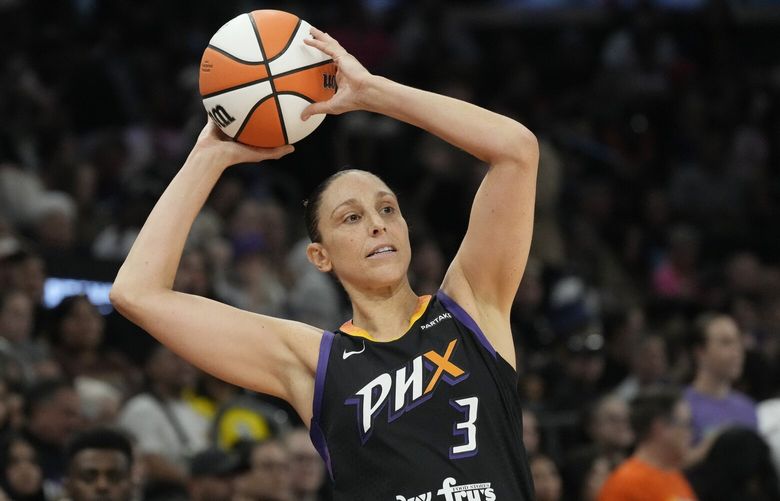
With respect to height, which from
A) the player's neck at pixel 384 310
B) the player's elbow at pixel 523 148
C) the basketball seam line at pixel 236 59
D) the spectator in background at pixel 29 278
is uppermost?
the basketball seam line at pixel 236 59

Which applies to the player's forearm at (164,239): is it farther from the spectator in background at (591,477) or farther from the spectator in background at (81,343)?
the spectator in background at (591,477)

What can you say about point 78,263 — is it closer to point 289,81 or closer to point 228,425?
point 228,425

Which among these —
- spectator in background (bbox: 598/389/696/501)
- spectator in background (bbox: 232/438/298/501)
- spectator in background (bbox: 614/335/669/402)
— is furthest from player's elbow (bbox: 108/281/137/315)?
spectator in background (bbox: 614/335/669/402)

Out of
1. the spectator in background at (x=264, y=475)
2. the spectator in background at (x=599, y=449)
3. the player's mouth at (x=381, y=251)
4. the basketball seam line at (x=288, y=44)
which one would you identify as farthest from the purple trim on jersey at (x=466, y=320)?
the spectator in background at (x=599, y=449)

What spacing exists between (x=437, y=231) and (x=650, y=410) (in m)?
4.76

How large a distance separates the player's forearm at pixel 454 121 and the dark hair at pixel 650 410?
3622 millimetres

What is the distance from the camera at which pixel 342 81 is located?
13.1ft

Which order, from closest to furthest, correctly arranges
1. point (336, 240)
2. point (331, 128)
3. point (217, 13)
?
point (336, 240)
point (331, 128)
point (217, 13)

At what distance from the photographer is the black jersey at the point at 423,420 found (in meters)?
3.71

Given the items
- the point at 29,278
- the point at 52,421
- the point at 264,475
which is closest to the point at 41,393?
the point at 52,421

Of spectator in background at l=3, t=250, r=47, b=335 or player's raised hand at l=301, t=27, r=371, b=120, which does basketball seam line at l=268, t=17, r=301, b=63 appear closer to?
player's raised hand at l=301, t=27, r=371, b=120

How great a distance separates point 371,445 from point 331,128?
7.84 metres

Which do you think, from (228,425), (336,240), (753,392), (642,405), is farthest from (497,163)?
(753,392)

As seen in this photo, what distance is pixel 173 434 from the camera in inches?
303
